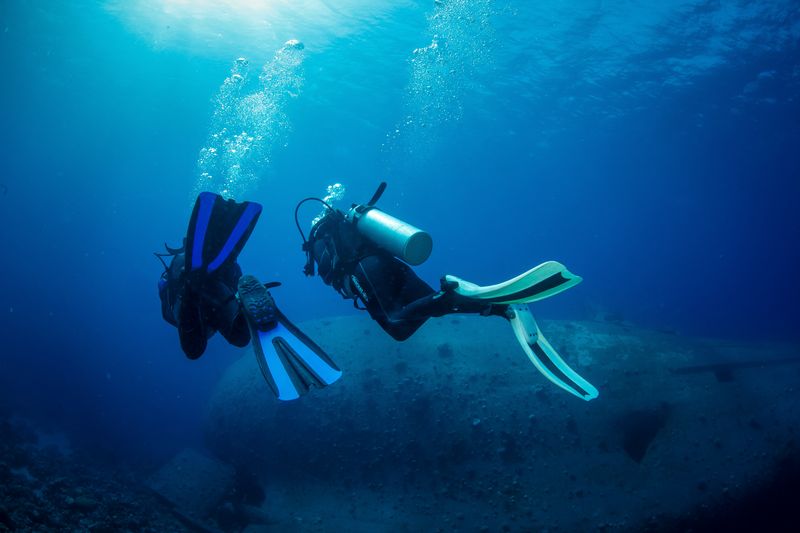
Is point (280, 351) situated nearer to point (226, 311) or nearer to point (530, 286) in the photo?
point (226, 311)

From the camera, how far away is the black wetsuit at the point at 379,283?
3.31m

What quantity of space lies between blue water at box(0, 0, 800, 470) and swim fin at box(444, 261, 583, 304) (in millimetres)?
17172

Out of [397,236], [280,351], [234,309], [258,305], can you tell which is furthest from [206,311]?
[397,236]

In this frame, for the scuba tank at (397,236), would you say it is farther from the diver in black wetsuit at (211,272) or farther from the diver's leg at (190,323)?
the diver's leg at (190,323)

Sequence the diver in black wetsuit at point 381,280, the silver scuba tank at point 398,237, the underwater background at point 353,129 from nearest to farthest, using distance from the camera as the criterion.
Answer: the diver in black wetsuit at point 381,280 → the silver scuba tank at point 398,237 → the underwater background at point 353,129

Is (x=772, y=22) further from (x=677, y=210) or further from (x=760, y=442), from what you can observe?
(x=677, y=210)

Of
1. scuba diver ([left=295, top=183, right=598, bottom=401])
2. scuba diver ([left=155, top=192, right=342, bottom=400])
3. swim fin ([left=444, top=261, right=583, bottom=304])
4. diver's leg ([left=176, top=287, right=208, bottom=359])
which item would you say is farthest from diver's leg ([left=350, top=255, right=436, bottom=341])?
diver's leg ([left=176, top=287, right=208, bottom=359])

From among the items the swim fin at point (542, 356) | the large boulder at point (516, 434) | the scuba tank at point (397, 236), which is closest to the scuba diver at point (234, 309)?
the scuba tank at point (397, 236)

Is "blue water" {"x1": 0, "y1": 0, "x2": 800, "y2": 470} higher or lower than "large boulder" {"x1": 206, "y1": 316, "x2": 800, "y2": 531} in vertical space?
higher

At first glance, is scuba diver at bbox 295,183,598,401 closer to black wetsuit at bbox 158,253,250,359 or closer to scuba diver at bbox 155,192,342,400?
scuba diver at bbox 155,192,342,400

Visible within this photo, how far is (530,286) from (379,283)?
1.28 meters

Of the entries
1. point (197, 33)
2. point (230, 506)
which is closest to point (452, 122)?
point (197, 33)

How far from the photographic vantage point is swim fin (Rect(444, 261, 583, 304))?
3.06m

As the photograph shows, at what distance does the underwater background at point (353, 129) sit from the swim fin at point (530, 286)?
4.98 metres
